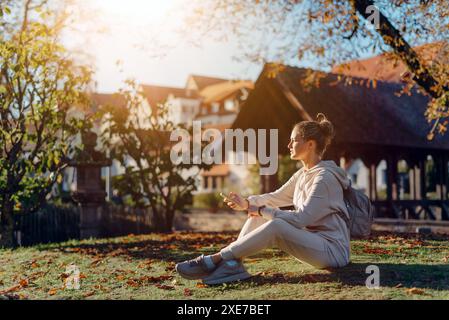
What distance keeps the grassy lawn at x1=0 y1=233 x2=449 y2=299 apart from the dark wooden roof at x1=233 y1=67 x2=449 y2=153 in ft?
27.8

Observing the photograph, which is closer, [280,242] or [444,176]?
[280,242]

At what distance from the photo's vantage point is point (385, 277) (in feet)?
17.8

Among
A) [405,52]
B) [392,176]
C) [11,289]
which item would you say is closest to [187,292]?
[11,289]

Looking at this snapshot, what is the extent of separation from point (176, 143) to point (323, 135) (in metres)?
10.2

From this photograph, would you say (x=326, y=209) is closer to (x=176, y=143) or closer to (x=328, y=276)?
(x=328, y=276)

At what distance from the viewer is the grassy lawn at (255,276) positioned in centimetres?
500

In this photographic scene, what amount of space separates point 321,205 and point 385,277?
104 centimetres

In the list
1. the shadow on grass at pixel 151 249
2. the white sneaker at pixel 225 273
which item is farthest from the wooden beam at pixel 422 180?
the white sneaker at pixel 225 273

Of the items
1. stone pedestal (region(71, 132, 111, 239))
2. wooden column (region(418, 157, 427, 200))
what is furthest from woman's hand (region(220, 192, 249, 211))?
wooden column (region(418, 157, 427, 200))

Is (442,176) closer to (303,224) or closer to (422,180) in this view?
(422,180)

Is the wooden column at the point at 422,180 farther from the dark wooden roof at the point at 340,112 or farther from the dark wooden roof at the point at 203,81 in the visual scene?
the dark wooden roof at the point at 203,81

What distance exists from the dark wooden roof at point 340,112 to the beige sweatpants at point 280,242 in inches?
448

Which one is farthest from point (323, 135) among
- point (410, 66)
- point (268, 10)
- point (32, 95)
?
point (268, 10)

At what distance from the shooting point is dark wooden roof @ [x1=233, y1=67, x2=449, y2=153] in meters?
17.1
